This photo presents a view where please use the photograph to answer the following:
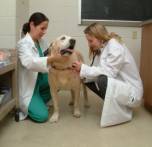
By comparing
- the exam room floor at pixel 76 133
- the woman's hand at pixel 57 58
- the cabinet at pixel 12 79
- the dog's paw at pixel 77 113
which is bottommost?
the exam room floor at pixel 76 133

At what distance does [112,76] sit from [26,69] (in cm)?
68

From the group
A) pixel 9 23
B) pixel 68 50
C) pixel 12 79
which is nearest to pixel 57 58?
pixel 68 50

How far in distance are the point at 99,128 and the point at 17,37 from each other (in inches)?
48.9

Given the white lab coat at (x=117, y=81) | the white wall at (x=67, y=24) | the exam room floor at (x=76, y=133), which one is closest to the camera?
the exam room floor at (x=76, y=133)

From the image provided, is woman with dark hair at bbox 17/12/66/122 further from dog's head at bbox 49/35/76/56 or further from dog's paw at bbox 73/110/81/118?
dog's paw at bbox 73/110/81/118

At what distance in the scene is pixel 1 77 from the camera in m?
2.24

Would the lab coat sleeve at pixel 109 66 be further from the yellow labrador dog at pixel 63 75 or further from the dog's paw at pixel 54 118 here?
the dog's paw at pixel 54 118

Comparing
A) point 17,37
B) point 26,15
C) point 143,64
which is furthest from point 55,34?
point 143,64

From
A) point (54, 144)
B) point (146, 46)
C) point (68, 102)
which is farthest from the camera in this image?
point (68, 102)

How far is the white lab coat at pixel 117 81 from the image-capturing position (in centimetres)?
208

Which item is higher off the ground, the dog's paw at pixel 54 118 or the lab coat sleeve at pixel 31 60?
the lab coat sleeve at pixel 31 60

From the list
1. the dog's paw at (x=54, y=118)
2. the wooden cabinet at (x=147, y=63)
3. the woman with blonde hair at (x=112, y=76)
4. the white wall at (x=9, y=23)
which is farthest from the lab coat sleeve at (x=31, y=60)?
the wooden cabinet at (x=147, y=63)

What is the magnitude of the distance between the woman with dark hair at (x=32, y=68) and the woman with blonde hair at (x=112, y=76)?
0.93 feet

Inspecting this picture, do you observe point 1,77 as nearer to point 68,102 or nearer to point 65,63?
point 65,63
